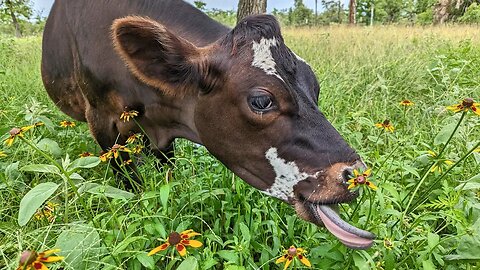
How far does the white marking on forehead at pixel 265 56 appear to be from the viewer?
199 centimetres

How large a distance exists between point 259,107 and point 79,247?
0.92 metres

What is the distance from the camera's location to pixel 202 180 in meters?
2.44

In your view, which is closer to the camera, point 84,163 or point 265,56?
point 84,163

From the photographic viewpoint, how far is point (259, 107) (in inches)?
77.9

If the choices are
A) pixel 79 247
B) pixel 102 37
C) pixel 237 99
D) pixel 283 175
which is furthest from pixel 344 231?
pixel 102 37

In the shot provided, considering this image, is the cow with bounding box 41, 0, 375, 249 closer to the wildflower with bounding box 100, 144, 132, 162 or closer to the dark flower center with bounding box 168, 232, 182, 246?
the wildflower with bounding box 100, 144, 132, 162

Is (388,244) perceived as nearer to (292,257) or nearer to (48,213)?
(292,257)

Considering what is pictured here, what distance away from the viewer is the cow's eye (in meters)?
1.95

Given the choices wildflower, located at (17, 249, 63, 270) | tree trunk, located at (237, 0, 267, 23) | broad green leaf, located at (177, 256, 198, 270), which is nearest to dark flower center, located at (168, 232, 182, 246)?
broad green leaf, located at (177, 256, 198, 270)

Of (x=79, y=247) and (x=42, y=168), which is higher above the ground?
(x=42, y=168)

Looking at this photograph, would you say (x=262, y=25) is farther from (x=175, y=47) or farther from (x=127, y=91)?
(x=127, y=91)

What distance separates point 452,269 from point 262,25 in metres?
1.32

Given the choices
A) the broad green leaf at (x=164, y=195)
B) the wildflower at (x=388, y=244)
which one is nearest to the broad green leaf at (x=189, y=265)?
the broad green leaf at (x=164, y=195)

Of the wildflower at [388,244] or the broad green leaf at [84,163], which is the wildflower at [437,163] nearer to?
the wildflower at [388,244]
